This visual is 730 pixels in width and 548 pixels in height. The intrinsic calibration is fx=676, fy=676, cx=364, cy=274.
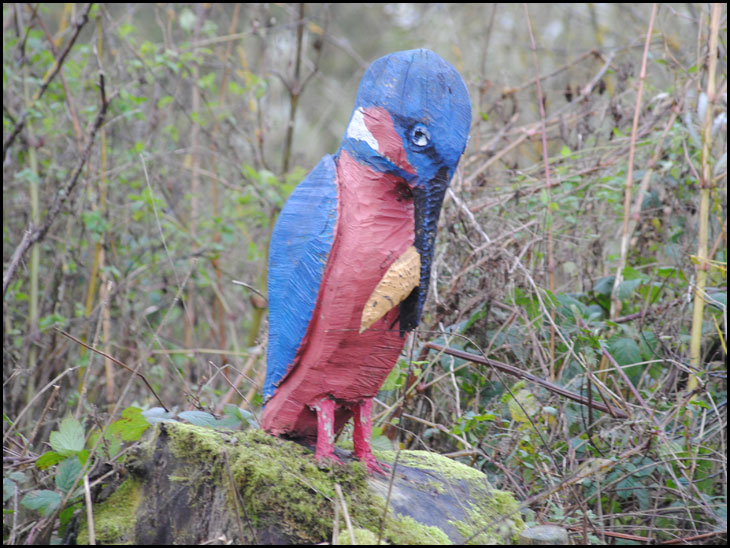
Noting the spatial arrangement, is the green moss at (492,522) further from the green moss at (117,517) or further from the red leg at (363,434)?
the green moss at (117,517)

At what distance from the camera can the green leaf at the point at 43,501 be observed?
6.53ft

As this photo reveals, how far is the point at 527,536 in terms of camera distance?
1956 mm

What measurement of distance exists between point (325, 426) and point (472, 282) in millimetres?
1730

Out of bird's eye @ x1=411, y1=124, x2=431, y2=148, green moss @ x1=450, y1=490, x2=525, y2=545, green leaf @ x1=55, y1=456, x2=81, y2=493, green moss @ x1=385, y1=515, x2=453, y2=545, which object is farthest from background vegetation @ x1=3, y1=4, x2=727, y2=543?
bird's eye @ x1=411, y1=124, x2=431, y2=148

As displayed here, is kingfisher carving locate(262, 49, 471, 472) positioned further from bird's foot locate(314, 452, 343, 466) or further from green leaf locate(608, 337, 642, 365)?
green leaf locate(608, 337, 642, 365)

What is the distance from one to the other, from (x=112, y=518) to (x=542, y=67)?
677 centimetres

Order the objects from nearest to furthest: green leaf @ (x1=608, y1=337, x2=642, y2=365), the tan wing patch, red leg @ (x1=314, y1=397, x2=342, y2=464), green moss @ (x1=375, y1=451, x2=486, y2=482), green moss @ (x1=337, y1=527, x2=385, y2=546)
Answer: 1. green moss @ (x1=337, y1=527, x2=385, y2=546)
2. the tan wing patch
3. red leg @ (x1=314, y1=397, x2=342, y2=464)
4. green moss @ (x1=375, y1=451, x2=486, y2=482)
5. green leaf @ (x1=608, y1=337, x2=642, y2=365)

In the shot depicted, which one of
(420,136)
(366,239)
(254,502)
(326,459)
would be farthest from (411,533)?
(420,136)

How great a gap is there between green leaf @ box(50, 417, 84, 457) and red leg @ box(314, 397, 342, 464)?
74 centimetres

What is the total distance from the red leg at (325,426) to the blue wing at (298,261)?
0.17m

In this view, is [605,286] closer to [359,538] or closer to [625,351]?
[625,351]

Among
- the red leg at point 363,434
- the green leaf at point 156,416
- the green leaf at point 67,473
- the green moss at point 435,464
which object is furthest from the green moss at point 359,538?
the green leaf at point 67,473

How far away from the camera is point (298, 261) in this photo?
2137mm

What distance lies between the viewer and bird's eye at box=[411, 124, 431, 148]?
200cm
